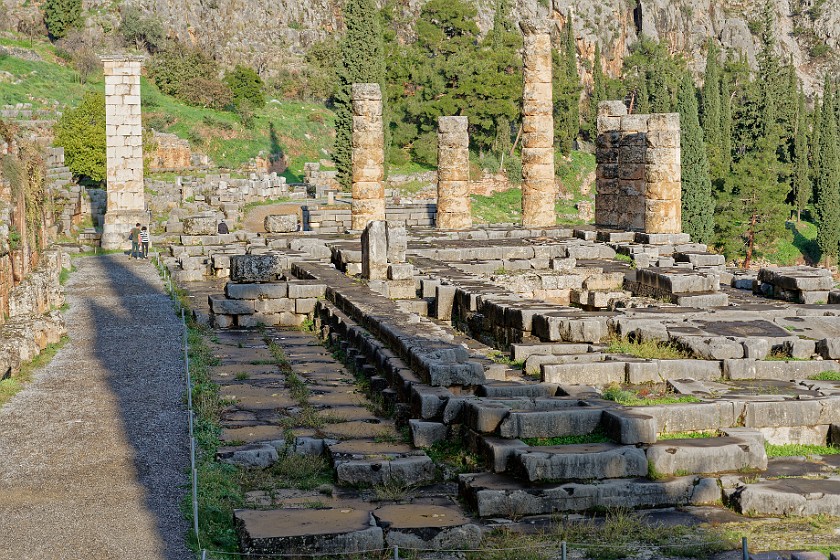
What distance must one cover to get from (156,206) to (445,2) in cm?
3558

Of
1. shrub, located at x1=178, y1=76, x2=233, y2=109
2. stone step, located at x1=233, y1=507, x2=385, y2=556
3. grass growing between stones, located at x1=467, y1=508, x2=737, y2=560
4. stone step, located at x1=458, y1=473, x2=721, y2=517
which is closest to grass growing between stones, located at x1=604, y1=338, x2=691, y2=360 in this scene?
stone step, located at x1=458, y1=473, x2=721, y2=517

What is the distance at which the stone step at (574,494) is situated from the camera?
10250 mm

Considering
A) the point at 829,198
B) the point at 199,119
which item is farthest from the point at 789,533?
the point at 199,119

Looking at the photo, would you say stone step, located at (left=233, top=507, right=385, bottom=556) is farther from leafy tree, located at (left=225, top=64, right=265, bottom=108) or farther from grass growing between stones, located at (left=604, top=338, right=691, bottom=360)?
leafy tree, located at (left=225, top=64, right=265, bottom=108)

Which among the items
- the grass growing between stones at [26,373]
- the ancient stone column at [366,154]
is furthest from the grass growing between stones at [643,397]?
the ancient stone column at [366,154]

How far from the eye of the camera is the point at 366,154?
3319 centimetres

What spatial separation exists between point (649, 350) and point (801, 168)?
5051 cm

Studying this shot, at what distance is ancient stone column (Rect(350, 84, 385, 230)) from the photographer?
32969mm

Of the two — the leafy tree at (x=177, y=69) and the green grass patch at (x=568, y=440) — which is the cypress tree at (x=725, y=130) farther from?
the green grass patch at (x=568, y=440)

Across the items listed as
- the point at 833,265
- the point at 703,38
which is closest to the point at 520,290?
the point at 833,265

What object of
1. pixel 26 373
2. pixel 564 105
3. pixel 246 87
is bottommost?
pixel 26 373

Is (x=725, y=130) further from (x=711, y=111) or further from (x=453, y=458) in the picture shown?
(x=453, y=458)

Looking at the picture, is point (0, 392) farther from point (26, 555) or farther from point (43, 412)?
point (26, 555)

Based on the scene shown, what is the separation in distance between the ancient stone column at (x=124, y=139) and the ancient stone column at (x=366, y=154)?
7888mm
